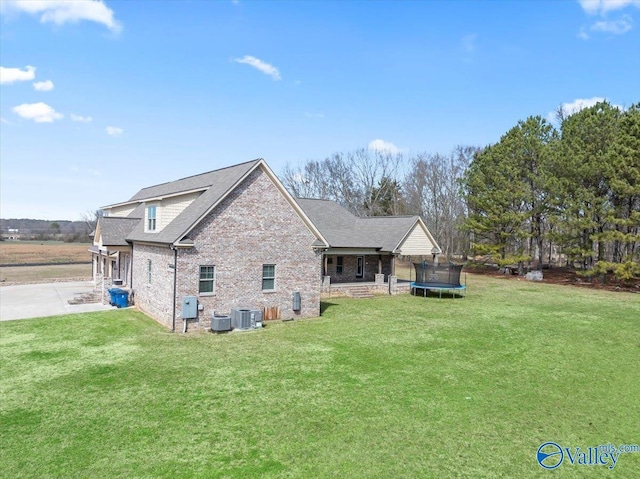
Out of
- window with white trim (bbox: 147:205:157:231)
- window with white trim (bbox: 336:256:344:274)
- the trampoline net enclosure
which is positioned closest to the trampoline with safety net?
the trampoline net enclosure

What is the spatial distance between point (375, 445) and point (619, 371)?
9275mm

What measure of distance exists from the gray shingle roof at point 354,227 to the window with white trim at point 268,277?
366 inches

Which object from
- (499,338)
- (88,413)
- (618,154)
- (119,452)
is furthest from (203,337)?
(618,154)

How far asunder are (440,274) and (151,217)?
59.3ft

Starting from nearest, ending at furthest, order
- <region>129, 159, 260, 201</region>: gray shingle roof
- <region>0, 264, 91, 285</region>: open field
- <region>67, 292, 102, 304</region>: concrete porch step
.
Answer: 1. <region>129, 159, 260, 201</region>: gray shingle roof
2. <region>67, 292, 102, 304</region>: concrete porch step
3. <region>0, 264, 91, 285</region>: open field

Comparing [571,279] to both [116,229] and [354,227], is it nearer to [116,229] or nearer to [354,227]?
[354,227]

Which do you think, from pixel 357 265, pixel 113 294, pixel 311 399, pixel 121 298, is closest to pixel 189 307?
pixel 121 298

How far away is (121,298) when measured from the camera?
71.6ft

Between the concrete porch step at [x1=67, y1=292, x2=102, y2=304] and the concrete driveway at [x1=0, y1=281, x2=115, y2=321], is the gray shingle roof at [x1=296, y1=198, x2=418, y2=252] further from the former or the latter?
the concrete driveway at [x1=0, y1=281, x2=115, y2=321]

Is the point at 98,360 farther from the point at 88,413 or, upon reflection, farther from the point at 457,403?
the point at 457,403

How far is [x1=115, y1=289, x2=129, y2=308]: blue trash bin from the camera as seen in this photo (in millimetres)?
21812

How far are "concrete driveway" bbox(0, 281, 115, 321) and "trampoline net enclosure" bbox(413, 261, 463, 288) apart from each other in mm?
18885

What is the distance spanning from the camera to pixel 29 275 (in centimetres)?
3653

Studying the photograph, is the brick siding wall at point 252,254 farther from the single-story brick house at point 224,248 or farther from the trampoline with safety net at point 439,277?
the trampoline with safety net at point 439,277
